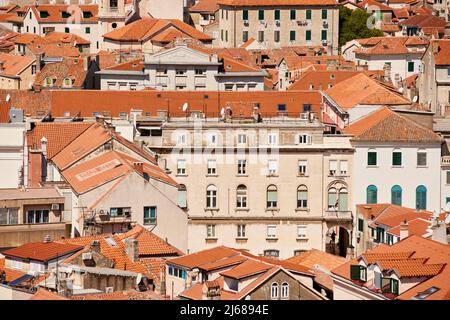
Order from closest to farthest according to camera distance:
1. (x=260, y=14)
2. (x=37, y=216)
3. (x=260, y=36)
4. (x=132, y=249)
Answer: (x=132, y=249) < (x=37, y=216) < (x=260, y=36) < (x=260, y=14)

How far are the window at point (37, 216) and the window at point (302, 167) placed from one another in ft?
41.2

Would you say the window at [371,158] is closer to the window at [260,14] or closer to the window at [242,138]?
the window at [242,138]

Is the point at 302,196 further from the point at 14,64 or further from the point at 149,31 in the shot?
the point at 149,31

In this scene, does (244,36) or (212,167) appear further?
(244,36)

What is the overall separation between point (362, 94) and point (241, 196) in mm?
12349

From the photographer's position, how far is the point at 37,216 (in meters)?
39.2

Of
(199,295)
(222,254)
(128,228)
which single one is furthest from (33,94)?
(199,295)

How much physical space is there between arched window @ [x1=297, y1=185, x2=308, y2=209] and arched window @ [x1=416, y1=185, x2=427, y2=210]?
3598 mm

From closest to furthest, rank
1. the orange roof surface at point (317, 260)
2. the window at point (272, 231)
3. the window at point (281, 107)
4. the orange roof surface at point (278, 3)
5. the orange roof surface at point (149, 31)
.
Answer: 1. the orange roof surface at point (317, 260)
2. the window at point (272, 231)
3. the window at point (281, 107)
4. the orange roof surface at point (149, 31)
5. the orange roof surface at point (278, 3)

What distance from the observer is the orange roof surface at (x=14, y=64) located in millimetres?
81088

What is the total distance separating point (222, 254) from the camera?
33.8 meters

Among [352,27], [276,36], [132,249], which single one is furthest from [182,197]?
[352,27]

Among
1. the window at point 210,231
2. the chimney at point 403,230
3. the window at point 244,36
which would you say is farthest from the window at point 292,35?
the chimney at point 403,230
